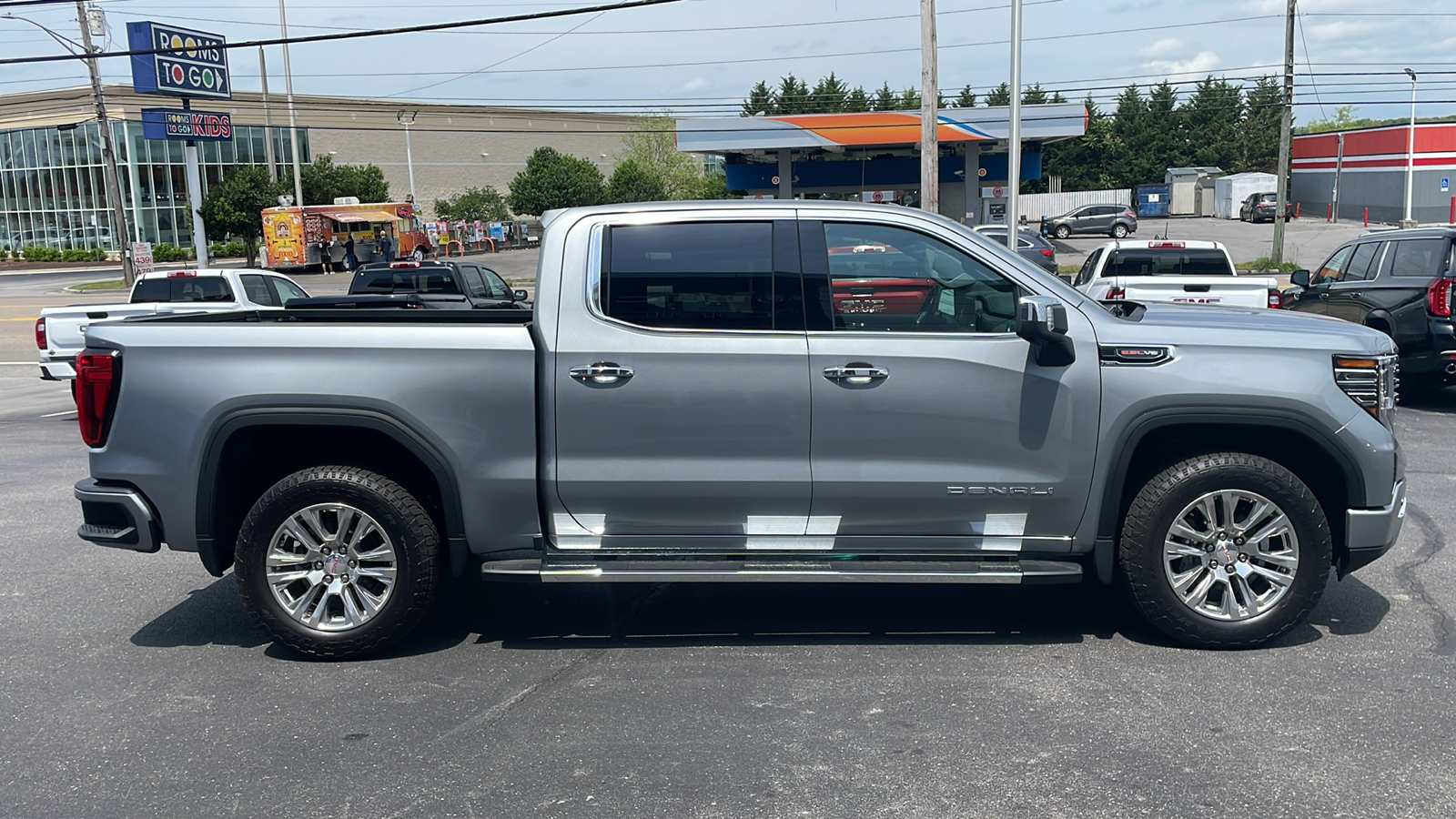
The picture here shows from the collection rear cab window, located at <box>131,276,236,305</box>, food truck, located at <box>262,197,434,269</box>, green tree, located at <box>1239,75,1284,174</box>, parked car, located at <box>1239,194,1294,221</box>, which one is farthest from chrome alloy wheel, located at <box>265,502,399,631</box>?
green tree, located at <box>1239,75,1284,174</box>

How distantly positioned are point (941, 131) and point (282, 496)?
42825mm

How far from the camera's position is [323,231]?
176ft

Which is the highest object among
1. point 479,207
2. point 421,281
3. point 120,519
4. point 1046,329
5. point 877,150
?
point 877,150

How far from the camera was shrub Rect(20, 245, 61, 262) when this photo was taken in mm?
69312

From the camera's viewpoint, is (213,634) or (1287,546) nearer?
(1287,546)

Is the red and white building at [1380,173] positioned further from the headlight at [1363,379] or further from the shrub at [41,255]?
the shrub at [41,255]

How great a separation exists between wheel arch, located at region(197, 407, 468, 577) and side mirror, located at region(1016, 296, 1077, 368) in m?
2.58

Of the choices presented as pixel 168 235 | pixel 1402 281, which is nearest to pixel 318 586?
pixel 1402 281

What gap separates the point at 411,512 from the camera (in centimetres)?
535

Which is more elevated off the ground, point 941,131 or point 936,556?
point 941,131

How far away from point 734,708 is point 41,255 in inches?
3021

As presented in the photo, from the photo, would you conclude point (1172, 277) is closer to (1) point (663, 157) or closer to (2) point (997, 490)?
(2) point (997, 490)

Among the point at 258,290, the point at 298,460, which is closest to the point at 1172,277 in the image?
the point at 298,460

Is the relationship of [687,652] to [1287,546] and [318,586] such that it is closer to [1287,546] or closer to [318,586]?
[318,586]
